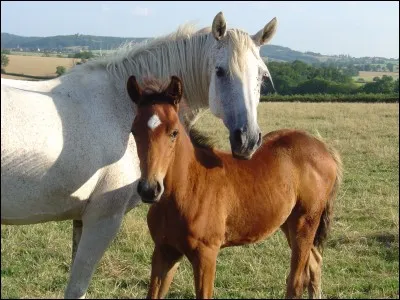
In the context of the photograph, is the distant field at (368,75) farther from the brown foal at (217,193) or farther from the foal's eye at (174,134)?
the foal's eye at (174,134)

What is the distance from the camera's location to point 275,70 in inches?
756

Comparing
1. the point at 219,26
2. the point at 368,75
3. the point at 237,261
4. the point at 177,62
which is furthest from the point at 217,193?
the point at 368,75

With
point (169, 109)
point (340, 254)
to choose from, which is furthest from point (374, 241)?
point (169, 109)

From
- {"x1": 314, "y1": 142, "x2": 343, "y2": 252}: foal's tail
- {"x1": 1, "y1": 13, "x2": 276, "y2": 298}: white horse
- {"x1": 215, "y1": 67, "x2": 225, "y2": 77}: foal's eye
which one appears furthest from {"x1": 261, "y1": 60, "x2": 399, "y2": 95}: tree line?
{"x1": 215, "y1": 67, "x2": 225, "y2": 77}: foal's eye

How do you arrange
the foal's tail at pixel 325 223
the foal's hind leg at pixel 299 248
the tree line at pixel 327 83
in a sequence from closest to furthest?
1. the foal's hind leg at pixel 299 248
2. the foal's tail at pixel 325 223
3. the tree line at pixel 327 83

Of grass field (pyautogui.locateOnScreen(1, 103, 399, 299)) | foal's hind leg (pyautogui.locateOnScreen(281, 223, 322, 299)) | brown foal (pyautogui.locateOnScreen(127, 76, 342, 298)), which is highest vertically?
brown foal (pyautogui.locateOnScreen(127, 76, 342, 298))

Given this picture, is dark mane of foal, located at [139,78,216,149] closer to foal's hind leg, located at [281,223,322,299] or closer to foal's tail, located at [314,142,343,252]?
foal's tail, located at [314,142,343,252]

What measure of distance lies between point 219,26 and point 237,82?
0.48 metres

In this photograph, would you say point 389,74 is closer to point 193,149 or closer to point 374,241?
point 374,241

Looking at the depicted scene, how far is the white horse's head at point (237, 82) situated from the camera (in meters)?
3.53

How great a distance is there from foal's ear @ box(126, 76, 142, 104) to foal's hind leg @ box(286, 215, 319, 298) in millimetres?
1719

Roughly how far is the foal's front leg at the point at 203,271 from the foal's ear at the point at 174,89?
996 millimetres

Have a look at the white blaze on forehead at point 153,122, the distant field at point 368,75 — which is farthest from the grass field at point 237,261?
the distant field at point 368,75

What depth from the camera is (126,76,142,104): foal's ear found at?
342 centimetres
